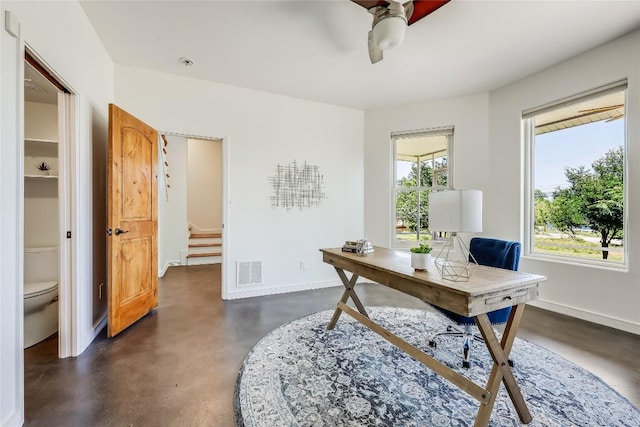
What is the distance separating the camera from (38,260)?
101 inches

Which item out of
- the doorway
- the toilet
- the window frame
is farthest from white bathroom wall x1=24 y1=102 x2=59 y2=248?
the window frame

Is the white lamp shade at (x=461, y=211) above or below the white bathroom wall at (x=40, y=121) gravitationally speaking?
below

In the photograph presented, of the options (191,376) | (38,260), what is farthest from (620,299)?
(38,260)

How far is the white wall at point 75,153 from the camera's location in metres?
1.35

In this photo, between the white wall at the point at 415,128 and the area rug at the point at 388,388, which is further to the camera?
the white wall at the point at 415,128

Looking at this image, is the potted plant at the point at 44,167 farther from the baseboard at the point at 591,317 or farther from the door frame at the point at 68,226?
the baseboard at the point at 591,317

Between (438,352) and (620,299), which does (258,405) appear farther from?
(620,299)

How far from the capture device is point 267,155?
3826mm

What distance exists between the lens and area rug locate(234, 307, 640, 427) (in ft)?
4.95

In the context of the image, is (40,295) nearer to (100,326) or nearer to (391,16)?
(100,326)

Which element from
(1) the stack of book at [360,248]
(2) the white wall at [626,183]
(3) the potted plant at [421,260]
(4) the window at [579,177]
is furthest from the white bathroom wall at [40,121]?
(4) the window at [579,177]

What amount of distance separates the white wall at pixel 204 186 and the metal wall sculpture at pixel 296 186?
3.70 m

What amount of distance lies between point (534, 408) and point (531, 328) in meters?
1.41

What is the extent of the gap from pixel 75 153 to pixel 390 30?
8.16 feet
